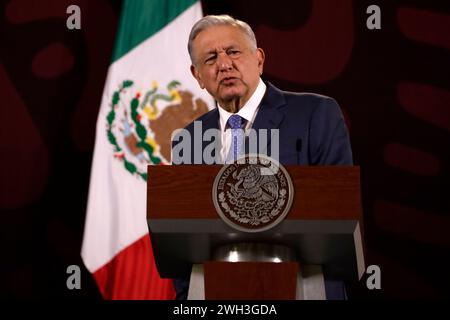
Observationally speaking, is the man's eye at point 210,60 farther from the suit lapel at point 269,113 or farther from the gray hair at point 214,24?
the suit lapel at point 269,113

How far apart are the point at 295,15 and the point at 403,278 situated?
1.52 m

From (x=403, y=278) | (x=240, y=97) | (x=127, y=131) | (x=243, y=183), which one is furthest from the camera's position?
(x=127, y=131)

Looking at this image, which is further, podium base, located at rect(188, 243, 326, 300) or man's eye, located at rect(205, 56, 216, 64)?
man's eye, located at rect(205, 56, 216, 64)

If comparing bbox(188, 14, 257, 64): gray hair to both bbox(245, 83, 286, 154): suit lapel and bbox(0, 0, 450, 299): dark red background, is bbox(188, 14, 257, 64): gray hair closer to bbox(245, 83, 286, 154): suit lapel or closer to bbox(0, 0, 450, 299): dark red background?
bbox(245, 83, 286, 154): suit lapel

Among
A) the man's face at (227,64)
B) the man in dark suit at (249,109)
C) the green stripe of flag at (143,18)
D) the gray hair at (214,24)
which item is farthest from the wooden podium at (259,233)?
the green stripe of flag at (143,18)

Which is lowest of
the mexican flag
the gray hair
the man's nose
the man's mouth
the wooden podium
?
the mexican flag

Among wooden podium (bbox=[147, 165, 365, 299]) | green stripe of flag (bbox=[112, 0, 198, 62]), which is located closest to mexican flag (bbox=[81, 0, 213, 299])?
green stripe of flag (bbox=[112, 0, 198, 62])

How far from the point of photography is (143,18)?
5266 millimetres

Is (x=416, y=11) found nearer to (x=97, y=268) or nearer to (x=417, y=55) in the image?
(x=417, y=55)

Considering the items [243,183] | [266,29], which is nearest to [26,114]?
[266,29]

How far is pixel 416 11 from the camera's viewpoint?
Result: 504 centimetres

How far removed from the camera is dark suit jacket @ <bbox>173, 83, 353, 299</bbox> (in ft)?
9.38

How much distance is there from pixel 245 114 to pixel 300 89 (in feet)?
6.50

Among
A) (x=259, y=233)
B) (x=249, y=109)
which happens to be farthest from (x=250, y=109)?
(x=259, y=233)
